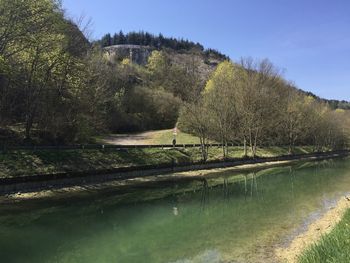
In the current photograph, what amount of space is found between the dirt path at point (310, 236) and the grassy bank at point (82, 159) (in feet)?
64.9

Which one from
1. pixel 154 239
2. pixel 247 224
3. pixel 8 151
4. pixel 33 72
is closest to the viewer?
pixel 154 239

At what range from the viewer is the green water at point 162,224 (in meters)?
16.3

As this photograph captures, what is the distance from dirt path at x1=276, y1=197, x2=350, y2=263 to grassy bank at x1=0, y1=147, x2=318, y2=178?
19.8 m

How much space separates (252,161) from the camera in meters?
59.3

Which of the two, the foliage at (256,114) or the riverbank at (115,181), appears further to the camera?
the foliage at (256,114)

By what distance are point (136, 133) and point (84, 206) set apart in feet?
173

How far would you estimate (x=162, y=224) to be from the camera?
71.4 feet

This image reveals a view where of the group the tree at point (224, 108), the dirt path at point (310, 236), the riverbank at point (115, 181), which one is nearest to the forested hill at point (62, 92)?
the tree at point (224, 108)

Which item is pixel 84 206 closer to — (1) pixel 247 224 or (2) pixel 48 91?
(1) pixel 247 224

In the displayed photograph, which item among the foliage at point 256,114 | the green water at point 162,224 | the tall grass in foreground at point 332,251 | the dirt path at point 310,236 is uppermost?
the foliage at point 256,114

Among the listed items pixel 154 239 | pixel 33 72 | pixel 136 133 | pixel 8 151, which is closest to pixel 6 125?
pixel 33 72

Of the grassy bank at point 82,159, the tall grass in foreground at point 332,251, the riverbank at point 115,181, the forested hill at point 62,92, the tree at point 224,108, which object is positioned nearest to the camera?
the tall grass in foreground at point 332,251

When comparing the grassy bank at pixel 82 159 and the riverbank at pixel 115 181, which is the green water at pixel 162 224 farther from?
the grassy bank at pixel 82 159

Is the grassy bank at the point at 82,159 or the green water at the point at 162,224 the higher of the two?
the grassy bank at the point at 82,159
